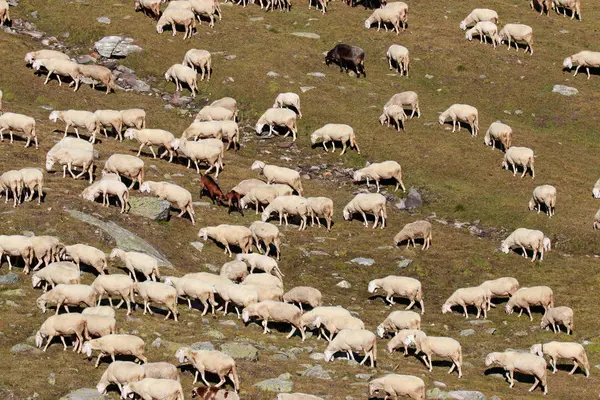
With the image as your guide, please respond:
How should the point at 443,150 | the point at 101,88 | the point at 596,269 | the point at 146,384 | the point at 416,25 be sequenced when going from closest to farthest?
the point at 146,384, the point at 596,269, the point at 443,150, the point at 101,88, the point at 416,25

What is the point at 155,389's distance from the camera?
Answer: 65.8 ft

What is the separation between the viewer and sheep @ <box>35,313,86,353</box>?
73.9 ft

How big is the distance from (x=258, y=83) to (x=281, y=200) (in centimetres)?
1297

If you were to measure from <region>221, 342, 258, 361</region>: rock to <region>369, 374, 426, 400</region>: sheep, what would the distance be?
9.86 ft

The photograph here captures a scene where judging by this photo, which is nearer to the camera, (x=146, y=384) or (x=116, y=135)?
(x=146, y=384)

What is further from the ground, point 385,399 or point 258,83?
point 258,83

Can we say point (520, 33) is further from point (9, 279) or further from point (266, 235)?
point (9, 279)

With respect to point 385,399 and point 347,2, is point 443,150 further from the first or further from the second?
point 385,399

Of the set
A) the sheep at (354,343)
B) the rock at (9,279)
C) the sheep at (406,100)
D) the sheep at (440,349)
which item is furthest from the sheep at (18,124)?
the sheep at (440,349)

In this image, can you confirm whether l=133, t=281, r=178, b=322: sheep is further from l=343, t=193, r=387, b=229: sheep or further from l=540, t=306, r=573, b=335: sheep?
l=343, t=193, r=387, b=229: sheep

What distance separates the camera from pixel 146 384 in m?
20.1

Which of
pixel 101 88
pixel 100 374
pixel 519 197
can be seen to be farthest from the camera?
pixel 101 88

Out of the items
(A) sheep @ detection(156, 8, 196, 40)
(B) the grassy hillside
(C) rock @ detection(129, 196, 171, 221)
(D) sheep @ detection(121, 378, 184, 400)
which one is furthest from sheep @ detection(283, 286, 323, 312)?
(A) sheep @ detection(156, 8, 196, 40)

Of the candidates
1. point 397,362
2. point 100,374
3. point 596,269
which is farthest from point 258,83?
point 100,374
